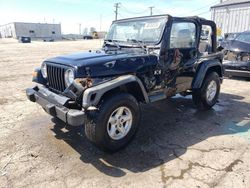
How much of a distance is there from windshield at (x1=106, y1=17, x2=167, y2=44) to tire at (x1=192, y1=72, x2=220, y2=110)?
167cm

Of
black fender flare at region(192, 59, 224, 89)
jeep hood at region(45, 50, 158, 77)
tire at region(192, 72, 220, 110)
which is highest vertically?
jeep hood at region(45, 50, 158, 77)

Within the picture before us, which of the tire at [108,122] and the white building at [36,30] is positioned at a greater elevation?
the white building at [36,30]

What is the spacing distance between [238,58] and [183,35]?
4438 mm

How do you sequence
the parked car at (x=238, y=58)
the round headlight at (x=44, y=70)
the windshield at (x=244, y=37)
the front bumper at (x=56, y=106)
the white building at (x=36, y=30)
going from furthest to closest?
the white building at (x=36, y=30) < the windshield at (x=244, y=37) < the parked car at (x=238, y=58) < the round headlight at (x=44, y=70) < the front bumper at (x=56, y=106)

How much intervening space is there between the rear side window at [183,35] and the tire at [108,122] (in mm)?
1501

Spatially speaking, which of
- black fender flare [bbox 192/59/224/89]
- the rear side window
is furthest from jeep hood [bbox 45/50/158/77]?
black fender flare [bbox 192/59/224/89]

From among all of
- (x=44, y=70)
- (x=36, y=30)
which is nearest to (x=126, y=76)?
(x=44, y=70)

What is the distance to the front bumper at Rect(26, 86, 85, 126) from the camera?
3051 mm

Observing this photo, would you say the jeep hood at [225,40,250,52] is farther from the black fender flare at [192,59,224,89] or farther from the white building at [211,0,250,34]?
the white building at [211,0,250,34]

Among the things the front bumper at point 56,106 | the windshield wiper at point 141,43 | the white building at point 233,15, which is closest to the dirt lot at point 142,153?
the front bumper at point 56,106

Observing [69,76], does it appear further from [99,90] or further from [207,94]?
[207,94]

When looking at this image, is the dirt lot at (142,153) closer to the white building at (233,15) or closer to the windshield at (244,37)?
the windshield at (244,37)

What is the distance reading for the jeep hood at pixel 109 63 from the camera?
3304 millimetres

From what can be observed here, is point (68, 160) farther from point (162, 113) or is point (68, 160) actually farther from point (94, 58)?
point (162, 113)
